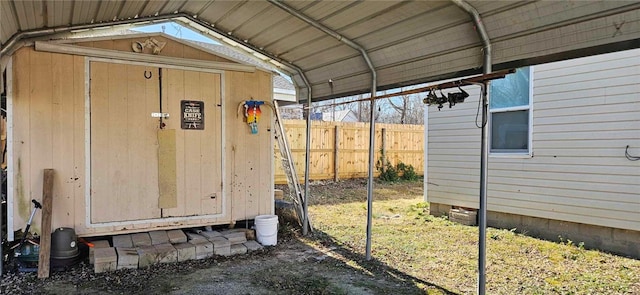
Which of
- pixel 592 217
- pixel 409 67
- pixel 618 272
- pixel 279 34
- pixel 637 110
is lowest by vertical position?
pixel 618 272

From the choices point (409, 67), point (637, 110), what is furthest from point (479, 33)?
point (637, 110)

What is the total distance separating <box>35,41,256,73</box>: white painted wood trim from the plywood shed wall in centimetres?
5

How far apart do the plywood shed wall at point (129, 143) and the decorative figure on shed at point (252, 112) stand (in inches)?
3.6

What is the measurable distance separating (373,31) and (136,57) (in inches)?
103

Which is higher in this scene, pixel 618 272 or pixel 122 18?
pixel 122 18

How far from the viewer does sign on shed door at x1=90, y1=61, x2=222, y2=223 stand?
4.13m

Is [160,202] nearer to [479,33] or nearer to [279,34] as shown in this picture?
[279,34]

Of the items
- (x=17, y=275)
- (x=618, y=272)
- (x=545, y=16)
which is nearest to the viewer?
(x=545, y=16)

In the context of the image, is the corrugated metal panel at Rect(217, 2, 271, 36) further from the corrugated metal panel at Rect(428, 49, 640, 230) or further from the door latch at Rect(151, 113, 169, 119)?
the corrugated metal panel at Rect(428, 49, 640, 230)

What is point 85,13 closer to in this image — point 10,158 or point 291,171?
point 10,158

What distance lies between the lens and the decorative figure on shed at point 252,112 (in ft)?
15.7

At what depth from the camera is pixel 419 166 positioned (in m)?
12.0

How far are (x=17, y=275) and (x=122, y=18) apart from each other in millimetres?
2549

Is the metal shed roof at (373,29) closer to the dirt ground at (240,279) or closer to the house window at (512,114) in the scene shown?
the dirt ground at (240,279)
